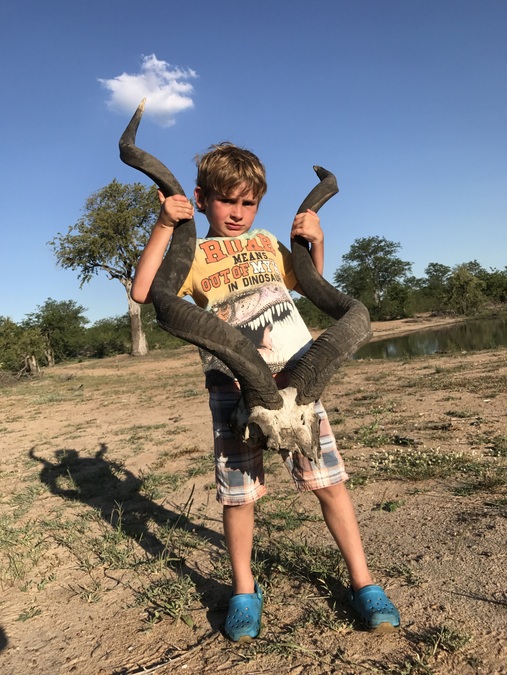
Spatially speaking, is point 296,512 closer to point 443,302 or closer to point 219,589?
point 219,589

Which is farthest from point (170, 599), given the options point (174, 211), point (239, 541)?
point (174, 211)

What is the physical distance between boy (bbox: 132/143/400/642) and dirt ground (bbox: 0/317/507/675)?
19 cm

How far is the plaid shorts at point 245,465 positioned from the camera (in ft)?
6.66

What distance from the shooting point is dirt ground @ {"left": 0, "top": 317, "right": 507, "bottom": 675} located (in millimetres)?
1776

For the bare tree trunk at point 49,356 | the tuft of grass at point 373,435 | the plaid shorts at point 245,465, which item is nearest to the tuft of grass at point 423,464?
the tuft of grass at point 373,435

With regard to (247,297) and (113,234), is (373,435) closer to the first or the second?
(247,297)

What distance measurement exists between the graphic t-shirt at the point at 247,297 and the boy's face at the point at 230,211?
6 centimetres

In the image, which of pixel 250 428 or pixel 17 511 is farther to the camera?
pixel 17 511

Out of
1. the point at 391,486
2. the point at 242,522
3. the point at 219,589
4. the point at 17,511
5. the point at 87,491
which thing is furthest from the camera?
the point at 87,491

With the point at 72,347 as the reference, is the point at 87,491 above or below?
below

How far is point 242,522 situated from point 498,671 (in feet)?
3.54

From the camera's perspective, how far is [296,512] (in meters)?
3.14

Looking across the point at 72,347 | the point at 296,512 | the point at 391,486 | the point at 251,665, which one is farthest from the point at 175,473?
the point at 72,347

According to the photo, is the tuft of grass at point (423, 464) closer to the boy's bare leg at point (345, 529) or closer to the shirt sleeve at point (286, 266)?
the boy's bare leg at point (345, 529)
